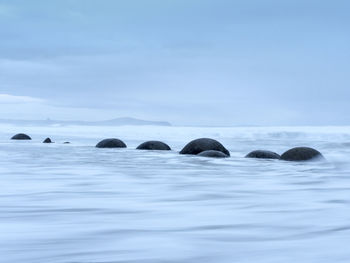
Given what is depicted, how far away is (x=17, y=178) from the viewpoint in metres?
6.74

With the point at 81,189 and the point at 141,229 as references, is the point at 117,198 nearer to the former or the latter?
the point at 81,189

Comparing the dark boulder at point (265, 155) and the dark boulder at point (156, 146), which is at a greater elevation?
the dark boulder at point (156, 146)

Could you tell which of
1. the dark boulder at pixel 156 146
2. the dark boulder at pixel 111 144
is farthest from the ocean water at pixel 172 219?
the dark boulder at pixel 111 144

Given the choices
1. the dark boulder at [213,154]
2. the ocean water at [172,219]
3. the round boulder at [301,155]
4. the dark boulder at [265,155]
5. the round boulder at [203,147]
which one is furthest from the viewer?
the round boulder at [203,147]

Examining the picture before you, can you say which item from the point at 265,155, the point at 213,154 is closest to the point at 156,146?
the point at 213,154

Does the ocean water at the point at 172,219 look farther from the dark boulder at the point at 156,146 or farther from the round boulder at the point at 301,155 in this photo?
the dark boulder at the point at 156,146

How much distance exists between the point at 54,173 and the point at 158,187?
217 cm

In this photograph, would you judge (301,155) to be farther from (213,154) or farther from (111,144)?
(111,144)

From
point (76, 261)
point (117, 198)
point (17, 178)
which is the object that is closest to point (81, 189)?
point (117, 198)

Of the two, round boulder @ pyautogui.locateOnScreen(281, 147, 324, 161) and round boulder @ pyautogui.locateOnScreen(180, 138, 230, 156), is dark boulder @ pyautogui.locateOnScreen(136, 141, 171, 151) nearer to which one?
round boulder @ pyautogui.locateOnScreen(180, 138, 230, 156)

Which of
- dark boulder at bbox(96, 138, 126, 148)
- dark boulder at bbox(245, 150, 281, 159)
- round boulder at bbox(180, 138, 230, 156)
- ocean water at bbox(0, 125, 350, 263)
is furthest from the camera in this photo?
dark boulder at bbox(96, 138, 126, 148)

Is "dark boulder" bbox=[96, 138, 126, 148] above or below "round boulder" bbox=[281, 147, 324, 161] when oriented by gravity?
above

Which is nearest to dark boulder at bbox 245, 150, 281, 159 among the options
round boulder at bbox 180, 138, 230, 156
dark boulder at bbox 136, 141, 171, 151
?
round boulder at bbox 180, 138, 230, 156

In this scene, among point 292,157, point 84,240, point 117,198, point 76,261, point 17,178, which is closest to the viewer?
point 76,261
